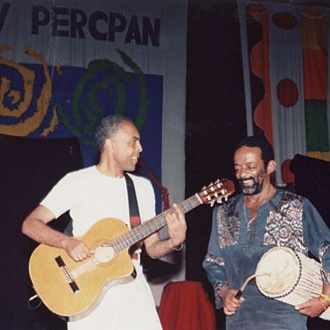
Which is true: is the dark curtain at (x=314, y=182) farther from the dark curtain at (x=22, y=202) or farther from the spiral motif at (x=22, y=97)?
the spiral motif at (x=22, y=97)

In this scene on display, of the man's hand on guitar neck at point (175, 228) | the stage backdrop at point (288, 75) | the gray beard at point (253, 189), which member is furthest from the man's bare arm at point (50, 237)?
the stage backdrop at point (288, 75)

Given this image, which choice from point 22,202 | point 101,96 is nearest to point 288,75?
point 101,96

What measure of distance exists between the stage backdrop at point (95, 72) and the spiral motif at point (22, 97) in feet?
0.04

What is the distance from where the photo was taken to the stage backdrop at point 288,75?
7871 millimetres

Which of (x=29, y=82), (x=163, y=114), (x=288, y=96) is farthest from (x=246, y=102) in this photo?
(x=29, y=82)

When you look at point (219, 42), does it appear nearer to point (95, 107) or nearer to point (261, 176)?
point (95, 107)

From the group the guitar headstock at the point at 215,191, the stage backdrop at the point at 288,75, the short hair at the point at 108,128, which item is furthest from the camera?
the stage backdrop at the point at 288,75

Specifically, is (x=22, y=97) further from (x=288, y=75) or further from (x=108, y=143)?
(x=288, y=75)

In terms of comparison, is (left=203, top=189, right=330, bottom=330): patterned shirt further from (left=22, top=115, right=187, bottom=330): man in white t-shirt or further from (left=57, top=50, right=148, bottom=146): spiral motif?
(left=57, top=50, right=148, bottom=146): spiral motif

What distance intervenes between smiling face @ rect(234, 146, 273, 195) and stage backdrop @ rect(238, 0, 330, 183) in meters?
3.54

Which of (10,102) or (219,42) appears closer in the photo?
(10,102)

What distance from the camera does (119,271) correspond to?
412 centimetres

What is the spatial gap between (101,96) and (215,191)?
10.7 ft

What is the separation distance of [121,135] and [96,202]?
1.90ft
